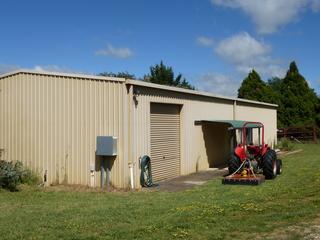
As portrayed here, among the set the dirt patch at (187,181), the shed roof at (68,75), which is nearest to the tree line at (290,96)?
the dirt patch at (187,181)

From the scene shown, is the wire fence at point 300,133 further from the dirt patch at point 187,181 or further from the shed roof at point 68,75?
the shed roof at point 68,75

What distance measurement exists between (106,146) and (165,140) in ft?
11.9

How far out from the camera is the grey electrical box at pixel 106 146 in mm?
14797

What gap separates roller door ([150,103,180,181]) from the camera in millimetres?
17125

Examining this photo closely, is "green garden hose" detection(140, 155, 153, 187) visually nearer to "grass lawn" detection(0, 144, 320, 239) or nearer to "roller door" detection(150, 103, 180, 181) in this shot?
"roller door" detection(150, 103, 180, 181)

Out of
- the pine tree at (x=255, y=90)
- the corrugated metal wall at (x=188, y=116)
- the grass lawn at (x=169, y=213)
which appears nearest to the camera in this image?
the grass lawn at (x=169, y=213)

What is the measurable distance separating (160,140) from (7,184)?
531 cm

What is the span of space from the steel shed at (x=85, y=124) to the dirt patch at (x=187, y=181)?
49 cm

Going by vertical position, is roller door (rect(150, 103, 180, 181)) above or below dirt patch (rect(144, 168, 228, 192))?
above

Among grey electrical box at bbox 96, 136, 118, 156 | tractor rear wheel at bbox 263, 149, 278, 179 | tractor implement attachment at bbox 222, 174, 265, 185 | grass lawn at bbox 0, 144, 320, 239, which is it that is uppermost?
grey electrical box at bbox 96, 136, 118, 156

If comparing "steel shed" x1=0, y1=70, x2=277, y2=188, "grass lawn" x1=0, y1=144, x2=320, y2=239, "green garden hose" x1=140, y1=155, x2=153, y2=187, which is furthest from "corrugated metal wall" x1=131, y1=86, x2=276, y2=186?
"grass lawn" x1=0, y1=144, x2=320, y2=239

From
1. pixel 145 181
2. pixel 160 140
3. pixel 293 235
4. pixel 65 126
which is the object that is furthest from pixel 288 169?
pixel 293 235

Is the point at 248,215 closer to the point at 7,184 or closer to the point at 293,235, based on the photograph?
the point at 293,235

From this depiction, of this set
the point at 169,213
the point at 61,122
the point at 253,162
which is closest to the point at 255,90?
the point at 253,162
